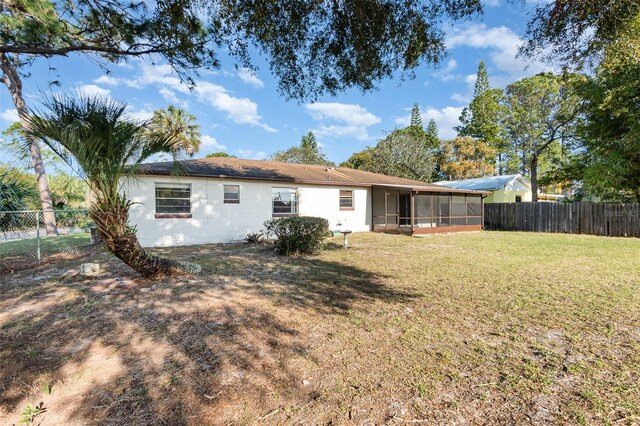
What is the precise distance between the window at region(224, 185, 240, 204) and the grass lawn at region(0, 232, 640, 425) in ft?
21.4

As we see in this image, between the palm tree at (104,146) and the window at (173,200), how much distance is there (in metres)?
6.02

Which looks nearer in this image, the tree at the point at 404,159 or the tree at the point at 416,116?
the tree at the point at 404,159

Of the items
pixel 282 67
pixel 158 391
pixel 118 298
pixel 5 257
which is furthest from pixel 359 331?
pixel 5 257

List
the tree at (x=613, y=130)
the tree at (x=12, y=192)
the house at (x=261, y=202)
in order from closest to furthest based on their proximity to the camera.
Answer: the tree at (x=12, y=192), the house at (x=261, y=202), the tree at (x=613, y=130)

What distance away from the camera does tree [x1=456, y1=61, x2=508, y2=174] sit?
2716 cm

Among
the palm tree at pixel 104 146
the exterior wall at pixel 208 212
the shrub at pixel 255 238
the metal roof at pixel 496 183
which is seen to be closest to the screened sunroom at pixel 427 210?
the exterior wall at pixel 208 212

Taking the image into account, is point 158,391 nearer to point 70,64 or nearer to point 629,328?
point 629,328

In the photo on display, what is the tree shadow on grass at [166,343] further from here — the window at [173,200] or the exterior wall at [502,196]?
the exterior wall at [502,196]

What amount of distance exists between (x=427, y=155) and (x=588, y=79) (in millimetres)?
15825

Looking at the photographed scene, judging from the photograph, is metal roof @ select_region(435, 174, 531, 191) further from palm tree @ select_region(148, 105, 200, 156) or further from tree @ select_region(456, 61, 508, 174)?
palm tree @ select_region(148, 105, 200, 156)

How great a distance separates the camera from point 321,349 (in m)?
3.43

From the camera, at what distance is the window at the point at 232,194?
42.2 feet

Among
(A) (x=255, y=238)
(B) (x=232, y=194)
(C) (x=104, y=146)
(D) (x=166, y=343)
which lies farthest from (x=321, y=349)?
(B) (x=232, y=194)

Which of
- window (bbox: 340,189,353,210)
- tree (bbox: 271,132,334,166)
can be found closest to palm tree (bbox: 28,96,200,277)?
window (bbox: 340,189,353,210)
